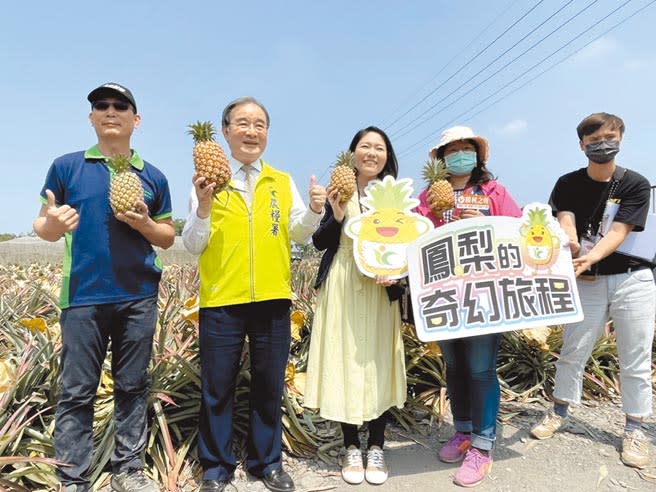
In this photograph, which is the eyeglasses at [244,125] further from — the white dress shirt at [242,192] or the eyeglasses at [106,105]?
the eyeglasses at [106,105]

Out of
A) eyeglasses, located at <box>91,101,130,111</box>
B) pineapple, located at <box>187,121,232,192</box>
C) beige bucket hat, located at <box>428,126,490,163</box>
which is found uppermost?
eyeglasses, located at <box>91,101,130,111</box>

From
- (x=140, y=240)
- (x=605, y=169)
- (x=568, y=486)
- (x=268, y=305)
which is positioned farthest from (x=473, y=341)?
(x=140, y=240)

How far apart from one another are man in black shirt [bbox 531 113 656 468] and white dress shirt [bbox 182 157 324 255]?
5.74 feet

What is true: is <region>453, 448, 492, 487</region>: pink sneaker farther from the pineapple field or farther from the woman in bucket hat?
the pineapple field

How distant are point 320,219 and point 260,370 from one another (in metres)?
0.94

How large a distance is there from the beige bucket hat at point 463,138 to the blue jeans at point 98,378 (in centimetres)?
203

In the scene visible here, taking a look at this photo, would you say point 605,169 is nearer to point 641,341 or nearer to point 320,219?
point 641,341

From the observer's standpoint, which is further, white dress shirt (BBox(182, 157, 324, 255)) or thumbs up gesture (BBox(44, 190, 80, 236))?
white dress shirt (BBox(182, 157, 324, 255))

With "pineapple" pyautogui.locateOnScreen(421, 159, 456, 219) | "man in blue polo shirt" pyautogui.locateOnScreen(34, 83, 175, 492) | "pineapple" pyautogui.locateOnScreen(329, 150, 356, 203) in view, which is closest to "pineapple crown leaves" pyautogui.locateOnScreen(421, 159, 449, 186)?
"pineapple" pyautogui.locateOnScreen(421, 159, 456, 219)

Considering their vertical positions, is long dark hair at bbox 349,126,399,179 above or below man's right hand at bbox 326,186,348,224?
above

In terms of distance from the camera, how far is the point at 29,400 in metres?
2.45

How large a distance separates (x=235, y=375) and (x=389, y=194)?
139 centimetres

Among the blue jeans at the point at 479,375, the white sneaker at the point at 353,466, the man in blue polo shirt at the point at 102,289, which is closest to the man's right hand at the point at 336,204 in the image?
the man in blue polo shirt at the point at 102,289

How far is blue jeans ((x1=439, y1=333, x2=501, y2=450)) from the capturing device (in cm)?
262
